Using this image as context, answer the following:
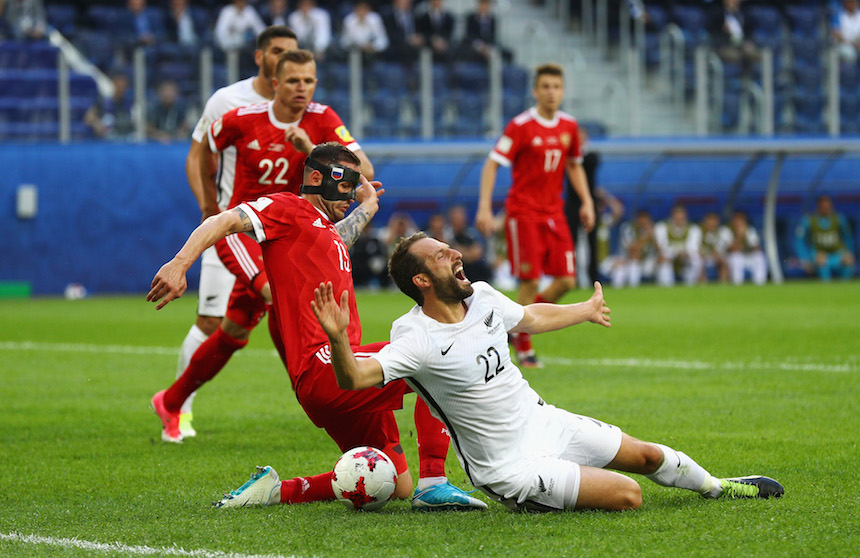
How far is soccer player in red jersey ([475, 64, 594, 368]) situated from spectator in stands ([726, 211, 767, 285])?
526 inches

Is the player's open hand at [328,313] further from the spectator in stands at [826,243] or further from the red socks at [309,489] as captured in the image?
the spectator in stands at [826,243]

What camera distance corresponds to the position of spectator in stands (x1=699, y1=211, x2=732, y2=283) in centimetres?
2361

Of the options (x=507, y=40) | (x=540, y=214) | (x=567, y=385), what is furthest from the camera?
(x=507, y=40)

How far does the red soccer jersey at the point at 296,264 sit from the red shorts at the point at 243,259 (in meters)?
1.41

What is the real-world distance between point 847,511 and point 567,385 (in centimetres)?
427

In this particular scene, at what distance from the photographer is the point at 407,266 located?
14.8 ft

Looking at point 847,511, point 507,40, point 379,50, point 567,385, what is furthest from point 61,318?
point 847,511

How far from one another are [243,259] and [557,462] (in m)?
2.64

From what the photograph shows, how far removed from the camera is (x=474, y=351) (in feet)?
14.7

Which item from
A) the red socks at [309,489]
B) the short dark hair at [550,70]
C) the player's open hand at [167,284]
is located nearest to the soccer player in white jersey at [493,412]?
the red socks at [309,489]

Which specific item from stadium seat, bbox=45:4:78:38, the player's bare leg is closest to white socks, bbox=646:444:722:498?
the player's bare leg

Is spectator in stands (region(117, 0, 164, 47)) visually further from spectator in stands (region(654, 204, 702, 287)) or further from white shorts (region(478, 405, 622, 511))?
white shorts (region(478, 405, 622, 511))

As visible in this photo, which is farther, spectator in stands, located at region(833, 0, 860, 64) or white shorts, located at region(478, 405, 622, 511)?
spectator in stands, located at region(833, 0, 860, 64)

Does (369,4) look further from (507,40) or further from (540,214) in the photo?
(540,214)
